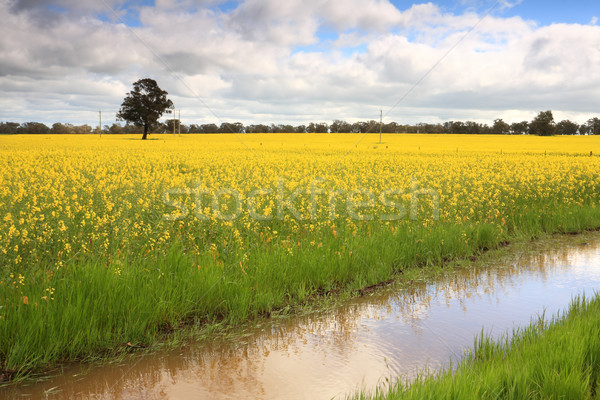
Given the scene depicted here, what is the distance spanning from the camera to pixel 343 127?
258 ft

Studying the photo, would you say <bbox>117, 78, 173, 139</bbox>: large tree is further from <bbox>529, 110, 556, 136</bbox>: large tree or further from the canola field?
<bbox>529, 110, 556, 136</bbox>: large tree

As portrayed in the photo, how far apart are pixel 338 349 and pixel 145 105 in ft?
185

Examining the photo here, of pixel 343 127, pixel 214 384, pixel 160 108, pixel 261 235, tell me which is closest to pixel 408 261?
pixel 261 235

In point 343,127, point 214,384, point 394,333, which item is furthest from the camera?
point 343,127

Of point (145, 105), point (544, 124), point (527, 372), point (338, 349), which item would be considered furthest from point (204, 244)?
point (544, 124)

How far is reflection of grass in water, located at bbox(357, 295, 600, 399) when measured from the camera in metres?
3.29

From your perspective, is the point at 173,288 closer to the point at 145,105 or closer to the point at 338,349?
the point at 338,349

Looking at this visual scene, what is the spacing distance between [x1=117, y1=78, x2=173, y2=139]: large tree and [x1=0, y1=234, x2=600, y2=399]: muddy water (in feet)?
178

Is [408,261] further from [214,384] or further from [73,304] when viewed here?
[73,304]

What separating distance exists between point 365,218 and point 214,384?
5.73 metres

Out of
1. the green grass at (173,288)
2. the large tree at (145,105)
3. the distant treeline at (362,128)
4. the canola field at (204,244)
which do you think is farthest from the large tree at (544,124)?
the green grass at (173,288)

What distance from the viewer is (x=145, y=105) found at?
56125 mm

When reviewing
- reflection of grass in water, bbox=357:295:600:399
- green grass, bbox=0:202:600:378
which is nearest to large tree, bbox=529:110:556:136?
green grass, bbox=0:202:600:378

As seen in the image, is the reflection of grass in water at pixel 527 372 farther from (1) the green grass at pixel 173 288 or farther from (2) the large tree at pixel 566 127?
(2) the large tree at pixel 566 127
